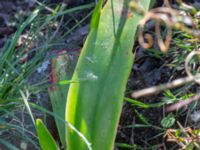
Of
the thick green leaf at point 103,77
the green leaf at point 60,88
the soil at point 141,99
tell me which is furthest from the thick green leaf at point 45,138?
the soil at point 141,99

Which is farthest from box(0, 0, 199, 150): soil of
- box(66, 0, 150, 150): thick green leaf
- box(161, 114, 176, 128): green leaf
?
box(66, 0, 150, 150): thick green leaf

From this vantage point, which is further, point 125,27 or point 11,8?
point 11,8

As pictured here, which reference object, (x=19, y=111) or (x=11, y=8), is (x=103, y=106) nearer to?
(x=19, y=111)

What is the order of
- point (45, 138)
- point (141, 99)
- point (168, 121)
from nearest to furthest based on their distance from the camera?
point (45, 138)
point (168, 121)
point (141, 99)

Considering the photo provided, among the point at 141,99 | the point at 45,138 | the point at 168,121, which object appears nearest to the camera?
the point at 45,138

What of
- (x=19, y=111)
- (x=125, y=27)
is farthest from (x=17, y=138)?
(x=125, y=27)

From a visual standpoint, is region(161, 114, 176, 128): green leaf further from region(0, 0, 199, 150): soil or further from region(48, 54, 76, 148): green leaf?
region(48, 54, 76, 148): green leaf

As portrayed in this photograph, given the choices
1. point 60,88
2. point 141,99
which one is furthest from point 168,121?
point 60,88

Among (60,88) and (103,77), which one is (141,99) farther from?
(103,77)
